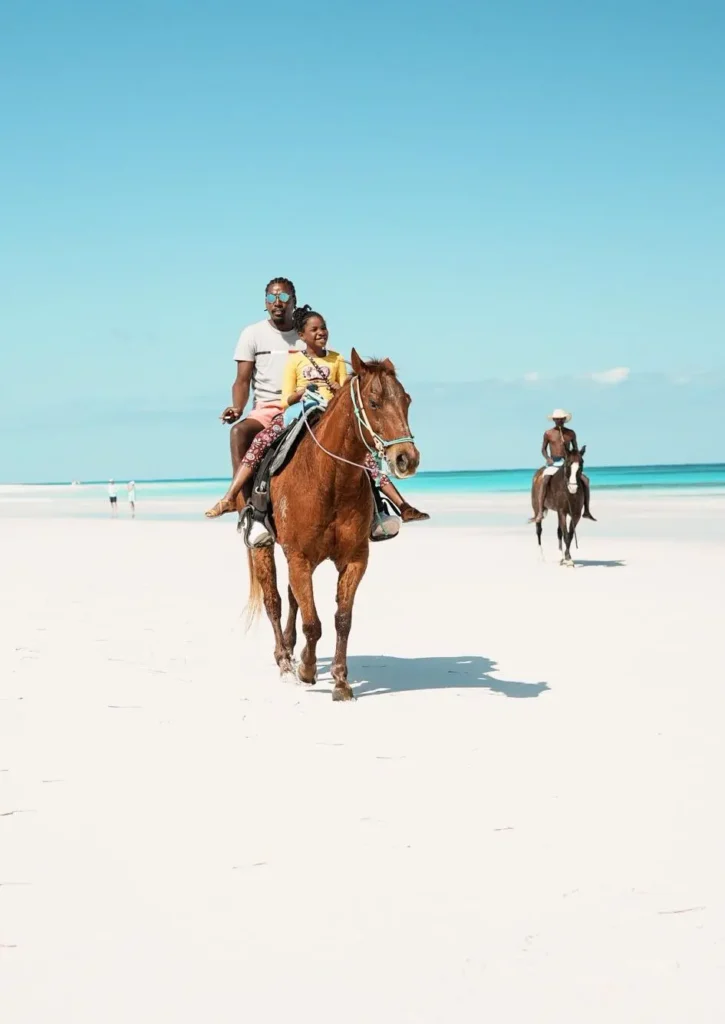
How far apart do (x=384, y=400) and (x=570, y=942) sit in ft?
13.6

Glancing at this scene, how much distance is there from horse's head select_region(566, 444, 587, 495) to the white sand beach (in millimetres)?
8642

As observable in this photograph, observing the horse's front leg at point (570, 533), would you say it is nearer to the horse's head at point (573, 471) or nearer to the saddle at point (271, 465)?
the horse's head at point (573, 471)

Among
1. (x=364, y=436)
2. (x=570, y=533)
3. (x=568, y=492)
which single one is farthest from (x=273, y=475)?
(x=568, y=492)

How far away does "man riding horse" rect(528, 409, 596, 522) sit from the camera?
19.6 m

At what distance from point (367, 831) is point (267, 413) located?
4.82 m

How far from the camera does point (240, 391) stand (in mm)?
9031

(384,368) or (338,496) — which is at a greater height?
(384,368)

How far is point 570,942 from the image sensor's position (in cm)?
351

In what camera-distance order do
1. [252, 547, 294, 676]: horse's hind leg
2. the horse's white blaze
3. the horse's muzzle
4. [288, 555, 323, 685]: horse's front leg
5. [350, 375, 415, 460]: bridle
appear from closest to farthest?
the horse's muzzle
[350, 375, 415, 460]: bridle
[288, 555, 323, 685]: horse's front leg
[252, 547, 294, 676]: horse's hind leg
the horse's white blaze

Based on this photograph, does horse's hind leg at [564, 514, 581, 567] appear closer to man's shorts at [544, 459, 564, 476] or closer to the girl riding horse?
man's shorts at [544, 459, 564, 476]

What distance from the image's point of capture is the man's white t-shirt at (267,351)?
8859 millimetres

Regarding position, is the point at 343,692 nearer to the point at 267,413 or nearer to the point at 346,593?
the point at 346,593

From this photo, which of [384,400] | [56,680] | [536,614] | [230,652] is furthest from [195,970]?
[536,614]

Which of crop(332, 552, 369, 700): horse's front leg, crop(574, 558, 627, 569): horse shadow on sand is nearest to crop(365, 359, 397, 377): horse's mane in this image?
crop(332, 552, 369, 700): horse's front leg
